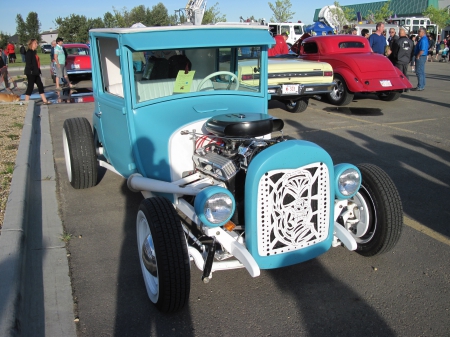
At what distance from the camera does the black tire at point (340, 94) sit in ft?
33.1

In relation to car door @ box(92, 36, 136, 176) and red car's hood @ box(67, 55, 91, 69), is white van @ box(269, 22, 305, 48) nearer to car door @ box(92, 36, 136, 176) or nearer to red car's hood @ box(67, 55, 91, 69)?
red car's hood @ box(67, 55, 91, 69)

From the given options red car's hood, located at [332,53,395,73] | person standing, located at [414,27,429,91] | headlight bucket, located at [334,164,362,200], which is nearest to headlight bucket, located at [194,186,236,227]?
headlight bucket, located at [334,164,362,200]

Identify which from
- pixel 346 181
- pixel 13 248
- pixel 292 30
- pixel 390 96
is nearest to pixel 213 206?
pixel 346 181

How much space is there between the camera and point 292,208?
277 cm

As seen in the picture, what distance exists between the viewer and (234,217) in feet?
9.82

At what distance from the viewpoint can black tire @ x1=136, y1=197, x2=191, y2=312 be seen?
2.58m

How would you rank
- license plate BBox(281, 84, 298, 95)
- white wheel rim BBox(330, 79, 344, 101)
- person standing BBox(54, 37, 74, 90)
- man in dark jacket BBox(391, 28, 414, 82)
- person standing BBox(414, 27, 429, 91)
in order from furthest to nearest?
person standing BBox(54, 37, 74, 90) < person standing BBox(414, 27, 429, 91) < man in dark jacket BBox(391, 28, 414, 82) < white wheel rim BBox(330, 79, 344, 101) < license plate BBox(281, 84, 298, 95)

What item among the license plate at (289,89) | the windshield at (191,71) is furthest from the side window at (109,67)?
the license plate at (289,89)

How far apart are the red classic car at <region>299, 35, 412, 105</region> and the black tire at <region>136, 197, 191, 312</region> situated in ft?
25.8

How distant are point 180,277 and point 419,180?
3.77 m

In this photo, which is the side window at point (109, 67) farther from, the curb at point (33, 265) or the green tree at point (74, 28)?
the green tree at point (74, 28)

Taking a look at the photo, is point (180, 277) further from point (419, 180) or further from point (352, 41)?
point (352, 41)

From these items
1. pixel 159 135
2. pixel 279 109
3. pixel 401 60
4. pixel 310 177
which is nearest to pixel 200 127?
pixel 159 135

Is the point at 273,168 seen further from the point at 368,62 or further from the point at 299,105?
the point at 368,62
